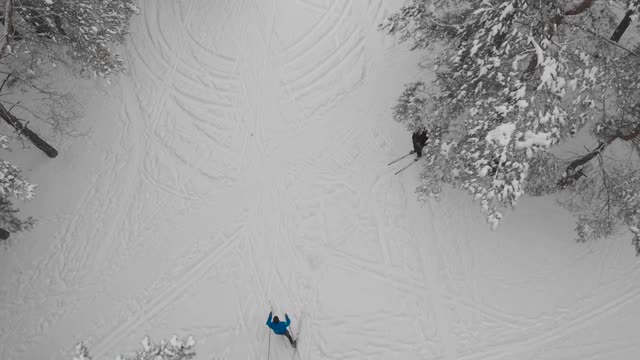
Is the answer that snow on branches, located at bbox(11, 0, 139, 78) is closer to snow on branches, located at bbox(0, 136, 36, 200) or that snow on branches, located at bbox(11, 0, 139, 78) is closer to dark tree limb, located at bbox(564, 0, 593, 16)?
snow on branches, located at bbox(0, 136, 36, 200)

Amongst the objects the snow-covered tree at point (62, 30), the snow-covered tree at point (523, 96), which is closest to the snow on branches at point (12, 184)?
the snow-covered tree at point (62, 30)

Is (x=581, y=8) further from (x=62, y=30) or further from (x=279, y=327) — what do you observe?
(x=62, y=30)

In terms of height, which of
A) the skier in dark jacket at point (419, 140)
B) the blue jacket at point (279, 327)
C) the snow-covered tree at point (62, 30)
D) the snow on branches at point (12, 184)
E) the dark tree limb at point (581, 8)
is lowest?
the blue jacket at point (279, 327)

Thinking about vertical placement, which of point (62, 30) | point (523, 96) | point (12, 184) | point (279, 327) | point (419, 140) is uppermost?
point (62, 30)

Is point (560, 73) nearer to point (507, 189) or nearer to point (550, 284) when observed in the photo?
point (507, 189)

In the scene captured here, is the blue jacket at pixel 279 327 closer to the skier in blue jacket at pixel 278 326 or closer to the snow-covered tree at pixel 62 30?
the skier in blue jacket at pixel 278 326

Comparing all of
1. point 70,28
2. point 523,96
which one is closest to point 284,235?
point 523,96
